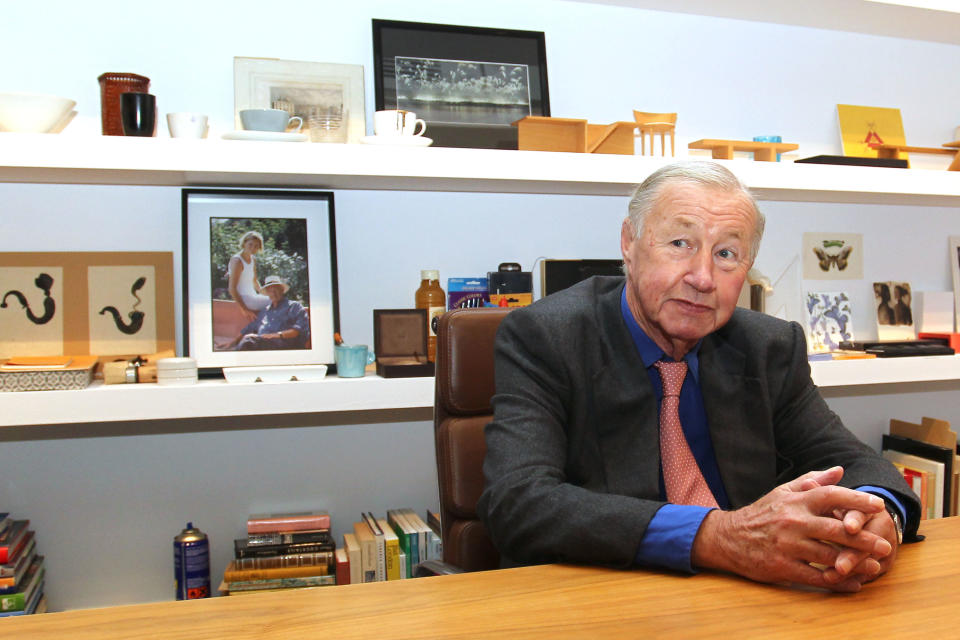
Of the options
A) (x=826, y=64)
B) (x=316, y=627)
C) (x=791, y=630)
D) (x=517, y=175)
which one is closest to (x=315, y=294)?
(x=517, y=175)

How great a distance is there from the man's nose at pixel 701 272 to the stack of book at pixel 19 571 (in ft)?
5.37

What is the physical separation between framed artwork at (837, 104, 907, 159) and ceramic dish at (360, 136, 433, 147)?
1.49 meters

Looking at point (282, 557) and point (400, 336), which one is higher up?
point (400, 336)

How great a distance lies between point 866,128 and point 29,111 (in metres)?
2.47

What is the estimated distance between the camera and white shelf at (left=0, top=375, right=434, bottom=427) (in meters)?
1.83

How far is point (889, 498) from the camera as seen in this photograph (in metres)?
1.15

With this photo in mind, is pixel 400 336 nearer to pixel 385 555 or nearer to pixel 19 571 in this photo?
pixel 385 555

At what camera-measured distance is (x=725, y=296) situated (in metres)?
1.32

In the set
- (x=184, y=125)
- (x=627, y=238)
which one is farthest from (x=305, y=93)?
(x=627, y=238)

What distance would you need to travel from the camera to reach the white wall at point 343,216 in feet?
6.95

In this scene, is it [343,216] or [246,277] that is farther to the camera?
[343,216]

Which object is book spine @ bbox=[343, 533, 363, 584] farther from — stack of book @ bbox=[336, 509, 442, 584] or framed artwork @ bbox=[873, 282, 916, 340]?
framed artwork @ bbox=[873, 282, 916, 340]

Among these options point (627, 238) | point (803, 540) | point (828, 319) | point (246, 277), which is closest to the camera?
point (803, 540)

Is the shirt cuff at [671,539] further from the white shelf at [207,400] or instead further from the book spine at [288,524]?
the book spine at [288,524]
